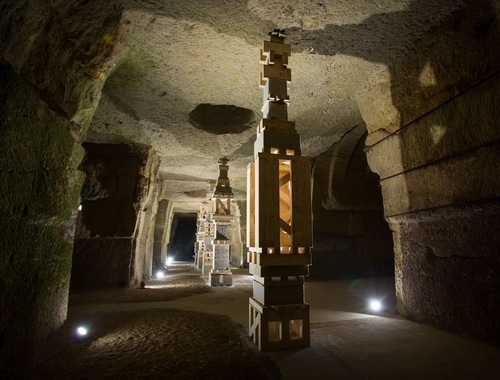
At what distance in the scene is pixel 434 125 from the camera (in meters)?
4.17

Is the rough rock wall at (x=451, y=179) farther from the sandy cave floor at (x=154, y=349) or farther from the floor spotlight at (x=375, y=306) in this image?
the sandy cave floor at (x=154, y=349)

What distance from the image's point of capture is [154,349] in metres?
3.45

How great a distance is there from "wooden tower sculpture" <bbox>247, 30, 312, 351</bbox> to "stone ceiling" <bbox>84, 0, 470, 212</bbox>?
54 centimetres

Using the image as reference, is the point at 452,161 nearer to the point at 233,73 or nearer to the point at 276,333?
the point at 276,333

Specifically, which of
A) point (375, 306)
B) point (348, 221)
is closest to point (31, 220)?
point (375, 306)

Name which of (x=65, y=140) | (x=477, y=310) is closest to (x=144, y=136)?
(x=65, y=140)

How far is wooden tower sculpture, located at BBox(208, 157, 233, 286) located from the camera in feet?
30.2

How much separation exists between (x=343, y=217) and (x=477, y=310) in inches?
277

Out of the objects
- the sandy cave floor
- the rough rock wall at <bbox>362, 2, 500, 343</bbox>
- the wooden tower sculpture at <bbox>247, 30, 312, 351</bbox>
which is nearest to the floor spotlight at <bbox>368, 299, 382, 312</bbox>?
the rough rock wall at <bbox>362, 2, 500, 343</bbox>

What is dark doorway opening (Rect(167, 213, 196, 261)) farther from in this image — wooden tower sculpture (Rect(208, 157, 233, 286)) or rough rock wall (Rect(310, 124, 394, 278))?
rough rock wall (Rect(310, 124, 394, 278))

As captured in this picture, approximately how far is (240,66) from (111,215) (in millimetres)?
5608

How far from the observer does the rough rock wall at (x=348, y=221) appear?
10.1m

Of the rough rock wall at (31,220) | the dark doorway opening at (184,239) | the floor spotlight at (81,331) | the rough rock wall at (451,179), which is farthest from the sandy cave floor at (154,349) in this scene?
the dark doorway opening at (184,239)

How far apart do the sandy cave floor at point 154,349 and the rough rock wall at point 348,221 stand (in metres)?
6.12
